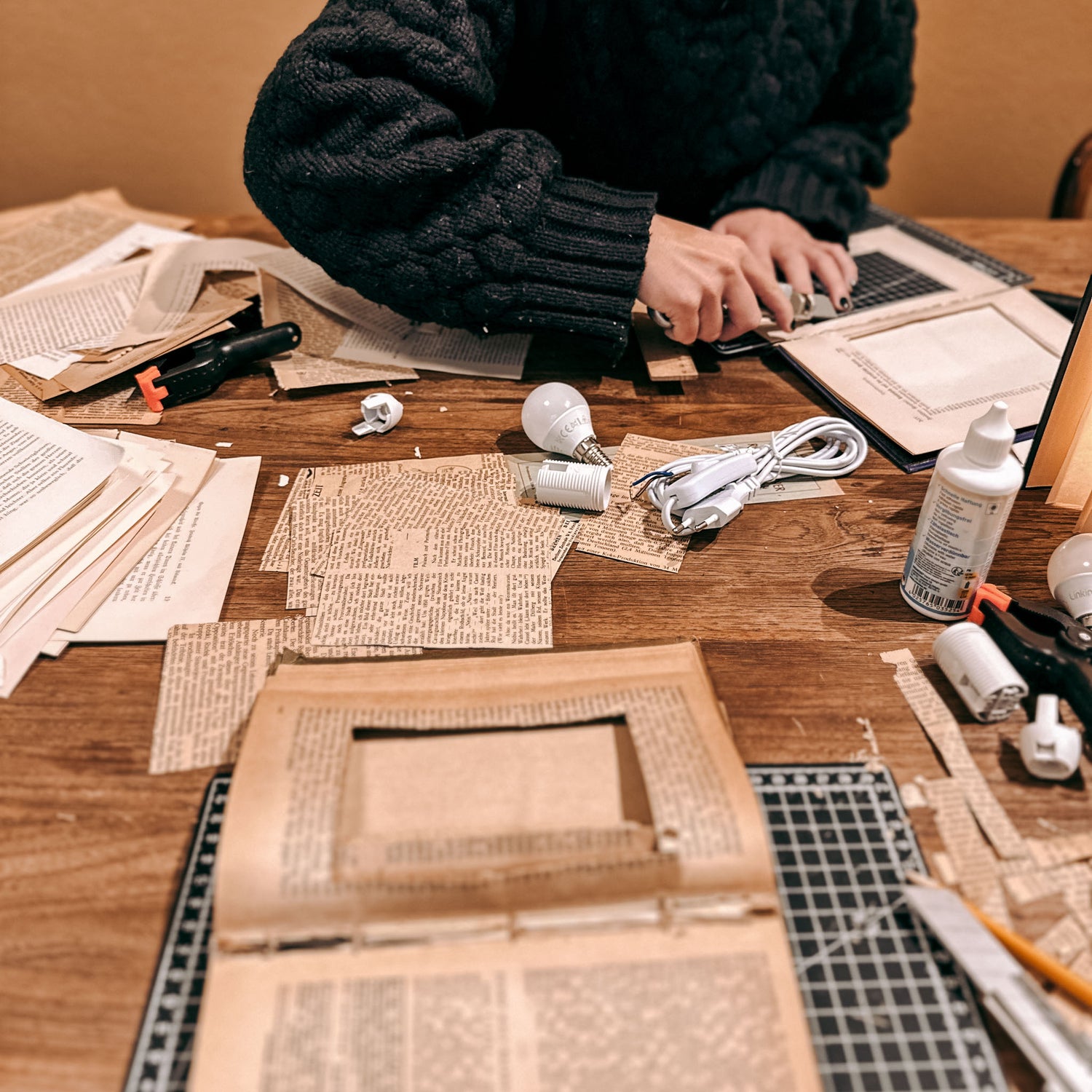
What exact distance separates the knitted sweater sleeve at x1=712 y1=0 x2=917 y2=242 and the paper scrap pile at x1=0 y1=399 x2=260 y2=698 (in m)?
0.74

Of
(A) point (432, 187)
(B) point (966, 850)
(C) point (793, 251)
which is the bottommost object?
(B) point (966, 850)

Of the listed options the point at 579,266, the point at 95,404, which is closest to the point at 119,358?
the point at 95,404

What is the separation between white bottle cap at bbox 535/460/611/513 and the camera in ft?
2.31

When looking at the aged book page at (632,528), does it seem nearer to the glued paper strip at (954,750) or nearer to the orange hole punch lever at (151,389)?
the glued paper strip at (954,750)

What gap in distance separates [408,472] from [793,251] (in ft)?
1.88

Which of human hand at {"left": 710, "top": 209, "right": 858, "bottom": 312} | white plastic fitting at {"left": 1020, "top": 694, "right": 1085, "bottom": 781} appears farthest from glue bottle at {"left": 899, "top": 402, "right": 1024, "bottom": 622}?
human hand at {"left": 710, "top": 209, "right": 858, "bottom": 312}

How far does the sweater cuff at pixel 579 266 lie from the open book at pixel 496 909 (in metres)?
0.46

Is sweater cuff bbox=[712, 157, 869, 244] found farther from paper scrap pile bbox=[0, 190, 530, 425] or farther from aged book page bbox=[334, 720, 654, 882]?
aged book page bbox=[334, 720, 654, 882]

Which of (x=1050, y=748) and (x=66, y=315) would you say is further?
(x=66, y=315)

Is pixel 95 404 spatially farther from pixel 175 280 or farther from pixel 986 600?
pixel 986 600

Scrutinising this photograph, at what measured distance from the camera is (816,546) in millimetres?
696

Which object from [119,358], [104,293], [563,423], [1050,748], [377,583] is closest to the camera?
[1050,748]

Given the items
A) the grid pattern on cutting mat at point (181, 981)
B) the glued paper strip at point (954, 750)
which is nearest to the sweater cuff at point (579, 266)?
the glued paper strip at point (954, 750)

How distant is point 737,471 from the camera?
28.4 inches
